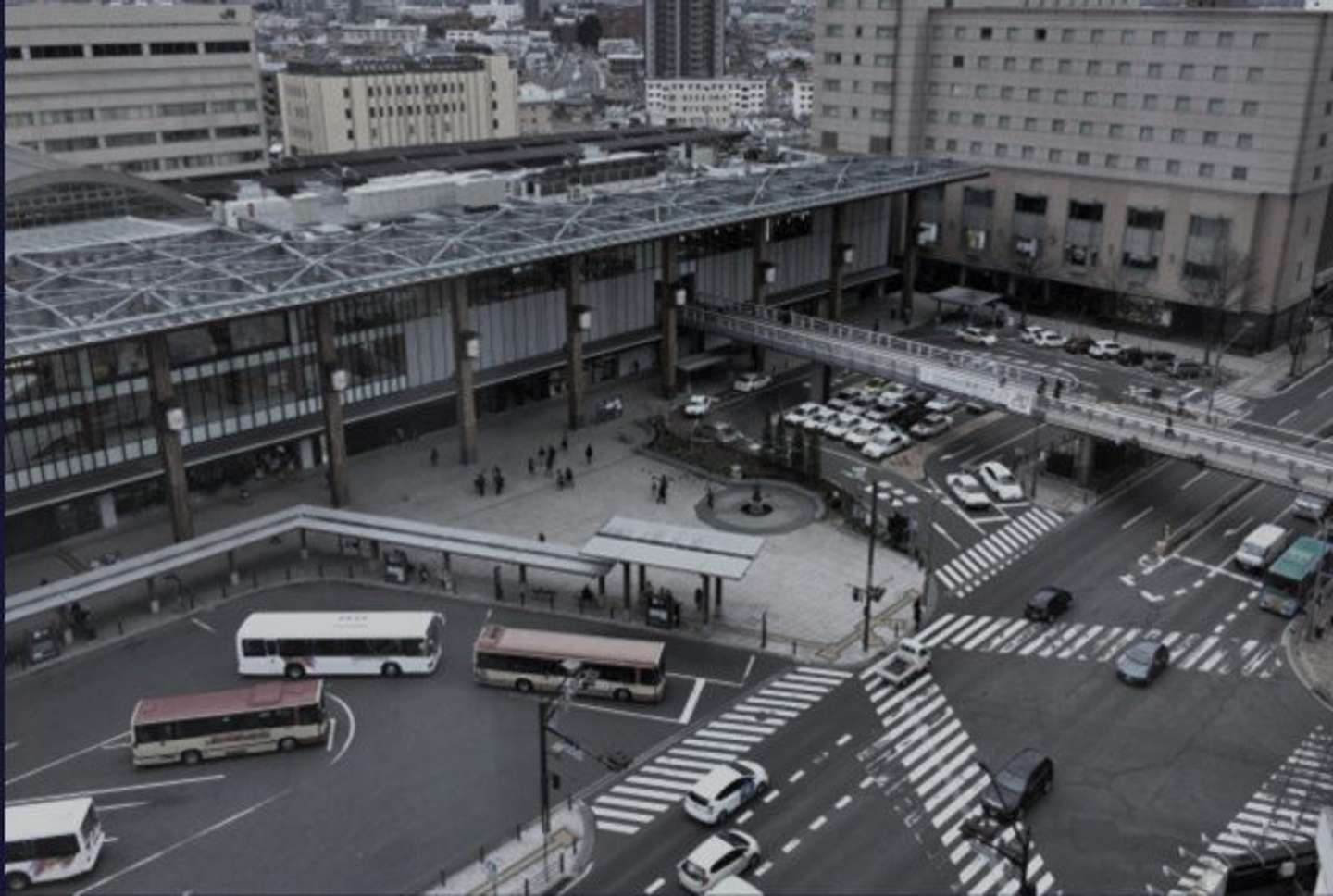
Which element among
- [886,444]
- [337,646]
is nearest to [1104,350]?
[886,444]

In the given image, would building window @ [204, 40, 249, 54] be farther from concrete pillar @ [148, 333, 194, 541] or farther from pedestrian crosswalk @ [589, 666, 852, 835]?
pedestrian crosswalk @ [589, 666, 852, 835]

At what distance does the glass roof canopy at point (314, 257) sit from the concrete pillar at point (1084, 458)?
26.5 meters

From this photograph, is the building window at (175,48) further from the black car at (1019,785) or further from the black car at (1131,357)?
the black car at (1019,785)

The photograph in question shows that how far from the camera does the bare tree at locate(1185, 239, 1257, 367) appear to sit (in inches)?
3558

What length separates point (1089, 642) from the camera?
167 feet

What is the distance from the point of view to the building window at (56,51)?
4530 inches

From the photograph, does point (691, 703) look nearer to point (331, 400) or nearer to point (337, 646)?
point (337, 646)

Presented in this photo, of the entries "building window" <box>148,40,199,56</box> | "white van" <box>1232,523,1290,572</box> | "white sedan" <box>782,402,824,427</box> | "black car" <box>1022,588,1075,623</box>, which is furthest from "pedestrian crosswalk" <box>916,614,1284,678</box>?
"building window" <box>148,40,199,56</box>

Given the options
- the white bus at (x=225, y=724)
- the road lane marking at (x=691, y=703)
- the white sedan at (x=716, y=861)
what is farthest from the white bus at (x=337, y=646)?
the white sedan at (x=716, y=861)

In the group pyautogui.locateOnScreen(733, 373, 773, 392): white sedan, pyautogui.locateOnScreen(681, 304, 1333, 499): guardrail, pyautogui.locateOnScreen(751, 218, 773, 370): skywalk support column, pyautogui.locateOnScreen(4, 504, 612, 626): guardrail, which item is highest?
pyautogui.locateOnScreen(751, 218, 773, 370): skywalk support column

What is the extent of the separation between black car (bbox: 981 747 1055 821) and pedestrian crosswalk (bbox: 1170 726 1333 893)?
4972mm

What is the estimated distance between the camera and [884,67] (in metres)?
110

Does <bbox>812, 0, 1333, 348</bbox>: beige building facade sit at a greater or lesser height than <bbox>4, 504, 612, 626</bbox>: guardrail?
greater

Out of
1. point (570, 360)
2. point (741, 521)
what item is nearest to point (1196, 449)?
point (741, 521)
